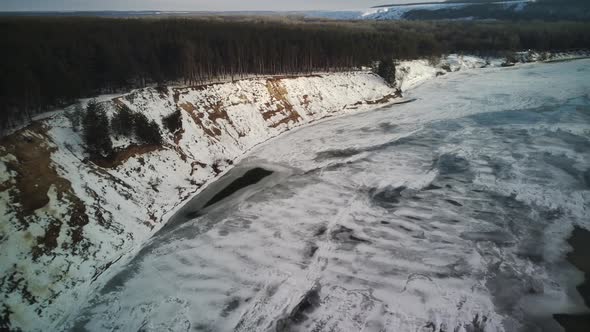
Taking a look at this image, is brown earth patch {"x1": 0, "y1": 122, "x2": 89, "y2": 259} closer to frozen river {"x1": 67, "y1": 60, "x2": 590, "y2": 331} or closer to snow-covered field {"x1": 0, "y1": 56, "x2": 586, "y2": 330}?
snow-covered field {"x1": 0, "y1": 56, "x2": 586, "y2": 330}

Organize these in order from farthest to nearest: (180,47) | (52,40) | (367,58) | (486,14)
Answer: (486,14) < (367,58) < (180,47) < (52,40)

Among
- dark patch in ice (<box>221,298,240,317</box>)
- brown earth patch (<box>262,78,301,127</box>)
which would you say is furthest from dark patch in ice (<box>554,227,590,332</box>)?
brown earth patch (<box>262,78,301,127</box>)

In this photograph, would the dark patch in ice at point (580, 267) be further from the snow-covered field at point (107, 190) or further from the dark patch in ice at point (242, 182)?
the dark patch in ice at point (242, 182)

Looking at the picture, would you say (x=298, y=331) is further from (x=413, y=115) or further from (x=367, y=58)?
(x=367, y=58)

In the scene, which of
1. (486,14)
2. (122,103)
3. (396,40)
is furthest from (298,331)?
(486,14)

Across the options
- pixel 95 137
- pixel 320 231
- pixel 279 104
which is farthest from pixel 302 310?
pixel 279 104

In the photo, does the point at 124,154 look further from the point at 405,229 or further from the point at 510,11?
the point at 510,11

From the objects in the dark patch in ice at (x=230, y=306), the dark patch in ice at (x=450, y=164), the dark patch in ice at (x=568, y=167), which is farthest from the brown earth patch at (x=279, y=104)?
the dark patch in ice at (x=230, y=306)
